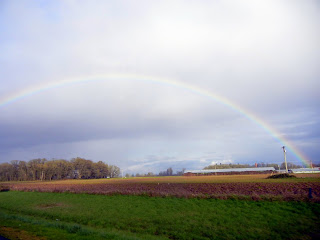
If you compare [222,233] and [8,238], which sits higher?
[8,238]

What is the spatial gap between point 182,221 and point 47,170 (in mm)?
172694

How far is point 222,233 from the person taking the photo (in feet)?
60.8

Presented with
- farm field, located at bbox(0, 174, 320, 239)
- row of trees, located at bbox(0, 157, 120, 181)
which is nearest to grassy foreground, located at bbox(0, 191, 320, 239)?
farm field, located at bbox(0, 174, 320, 239)

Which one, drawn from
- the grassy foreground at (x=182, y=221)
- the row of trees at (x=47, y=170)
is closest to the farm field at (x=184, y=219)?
the grassy foreground at (x=182, y=221)

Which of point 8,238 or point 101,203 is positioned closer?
point 8,238

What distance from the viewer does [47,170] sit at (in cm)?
17450

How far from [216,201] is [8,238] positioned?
21.0 m

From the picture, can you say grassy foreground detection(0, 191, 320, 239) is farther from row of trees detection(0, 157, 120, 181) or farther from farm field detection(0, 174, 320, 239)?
row of trees detection(0, 157, 120, 181)

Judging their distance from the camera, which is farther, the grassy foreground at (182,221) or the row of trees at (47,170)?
the row of trees at (47,170)

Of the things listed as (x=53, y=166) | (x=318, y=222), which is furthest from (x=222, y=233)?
(x=53, y=166)

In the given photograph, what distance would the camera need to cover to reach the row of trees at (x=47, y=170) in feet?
571

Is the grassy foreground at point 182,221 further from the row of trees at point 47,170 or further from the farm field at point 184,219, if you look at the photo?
the row of trees at point 47,170

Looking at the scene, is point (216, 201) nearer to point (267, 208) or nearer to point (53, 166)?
point (267, 208)

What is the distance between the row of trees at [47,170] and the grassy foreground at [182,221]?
156m
